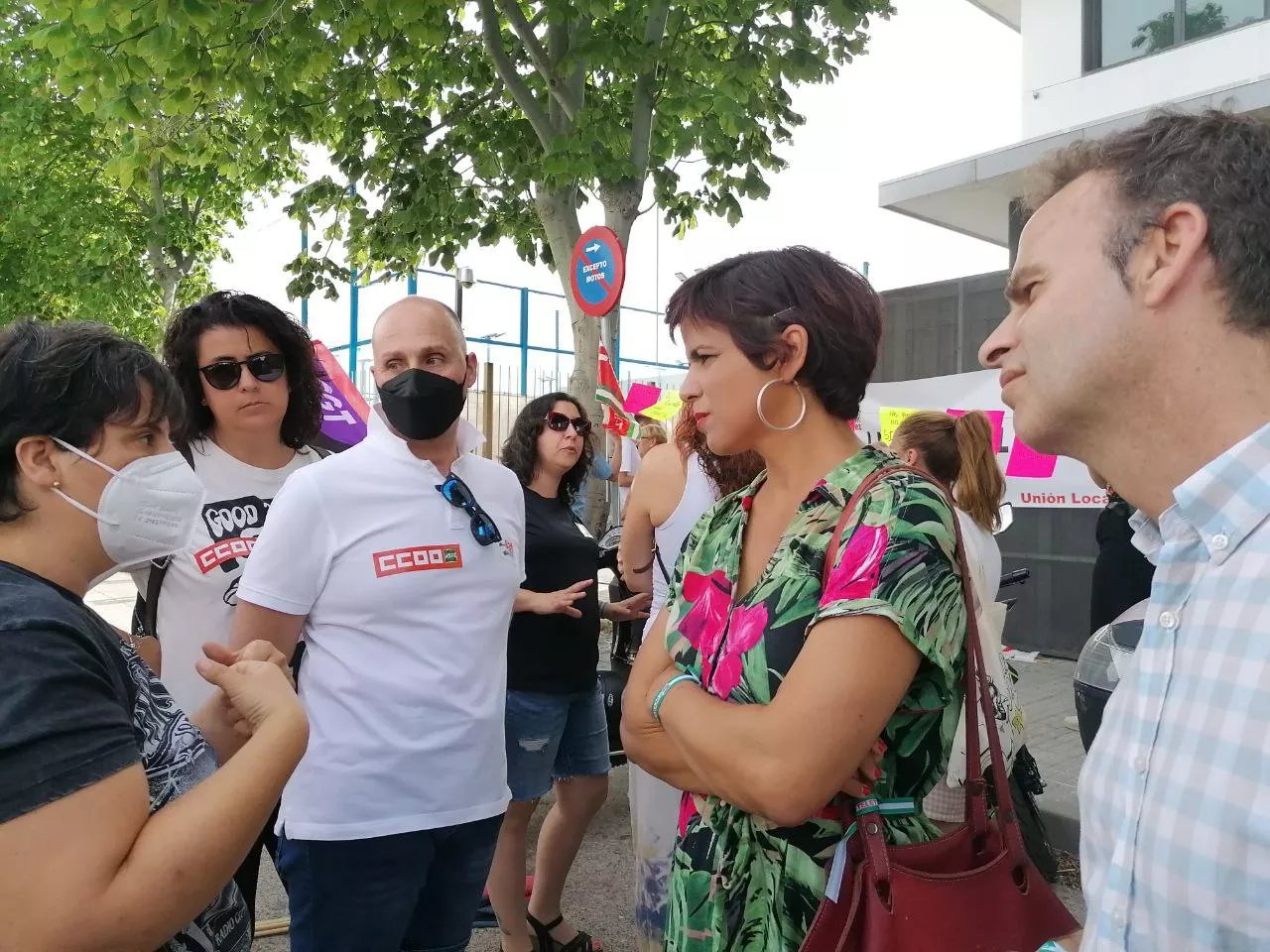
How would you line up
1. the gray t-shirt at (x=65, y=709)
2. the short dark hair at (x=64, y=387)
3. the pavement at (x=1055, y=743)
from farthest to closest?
the pavement at (x=1055, y=743) → the short dark hair at (x=64, y=387) → the gray t-shirt at (x=65, y=709)

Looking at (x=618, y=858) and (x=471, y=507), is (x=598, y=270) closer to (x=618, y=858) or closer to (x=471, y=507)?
(x=618, y=858)

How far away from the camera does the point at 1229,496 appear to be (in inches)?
36.7

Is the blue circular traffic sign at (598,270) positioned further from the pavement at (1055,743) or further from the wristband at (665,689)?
the wristband at (665,689)

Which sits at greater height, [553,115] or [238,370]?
[553,115]

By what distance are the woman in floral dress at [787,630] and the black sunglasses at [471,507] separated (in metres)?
0.68

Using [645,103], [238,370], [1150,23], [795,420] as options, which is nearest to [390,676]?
[238,370]

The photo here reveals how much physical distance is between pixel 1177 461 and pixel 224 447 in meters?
2.40

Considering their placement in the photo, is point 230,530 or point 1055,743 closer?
point 230,530

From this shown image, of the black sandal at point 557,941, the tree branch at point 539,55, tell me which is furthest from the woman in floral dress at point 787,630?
the tree branch at point 539,55

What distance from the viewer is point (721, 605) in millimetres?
1620

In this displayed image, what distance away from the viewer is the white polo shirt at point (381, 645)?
2076 mm

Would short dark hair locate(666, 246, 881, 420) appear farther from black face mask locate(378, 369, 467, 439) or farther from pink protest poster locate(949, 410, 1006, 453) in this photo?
pink protest poster locate(949, 410, 1006, 453)

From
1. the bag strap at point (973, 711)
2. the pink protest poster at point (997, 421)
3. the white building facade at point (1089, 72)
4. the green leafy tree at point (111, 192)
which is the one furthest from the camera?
the white building facade at point (1089, 72)

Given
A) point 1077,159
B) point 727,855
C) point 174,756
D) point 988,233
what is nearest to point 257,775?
point 174,756
